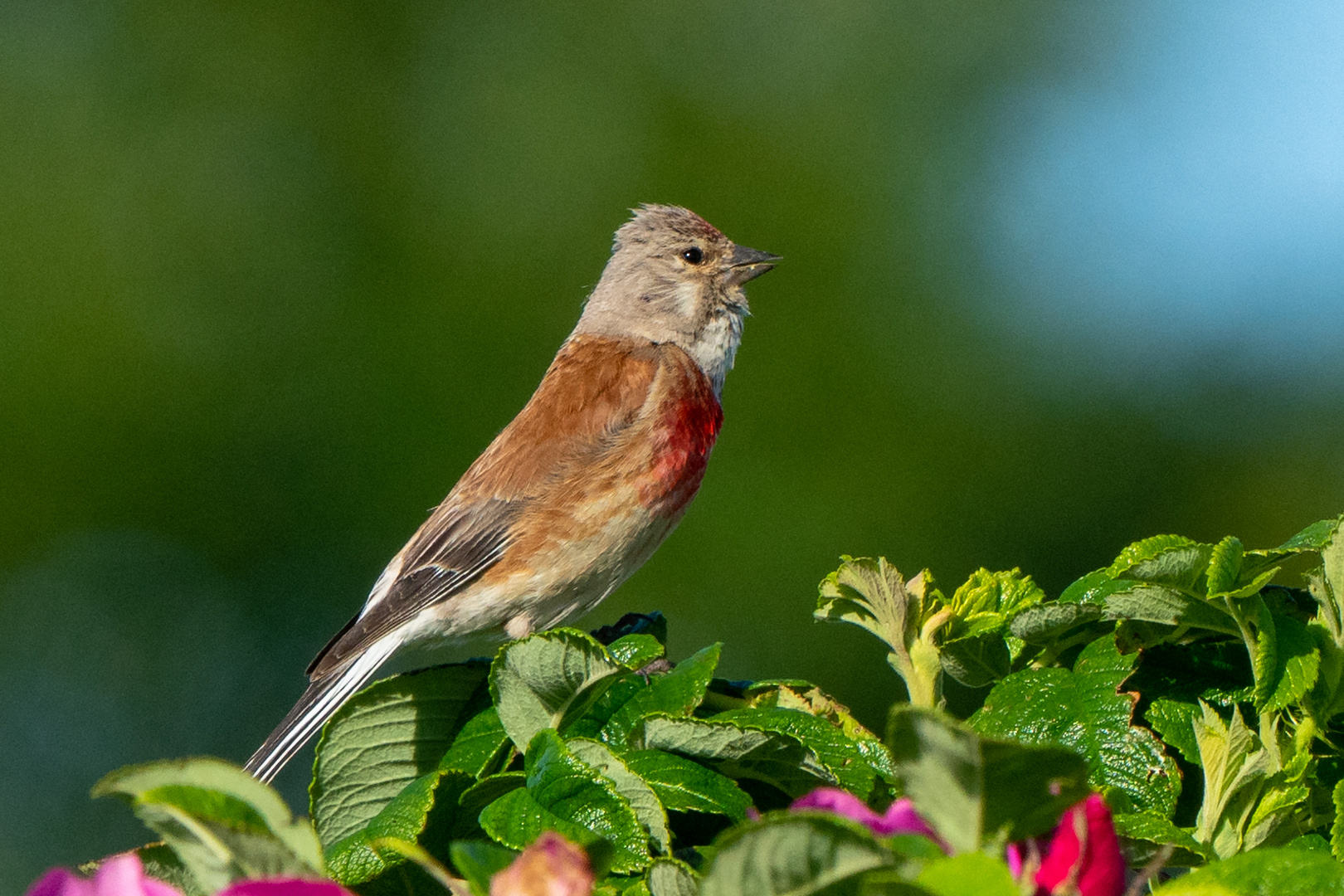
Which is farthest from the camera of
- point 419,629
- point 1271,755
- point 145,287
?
point 145,287

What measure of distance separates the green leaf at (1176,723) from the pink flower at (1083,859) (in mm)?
640

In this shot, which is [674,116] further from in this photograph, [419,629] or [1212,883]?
[1212,883]

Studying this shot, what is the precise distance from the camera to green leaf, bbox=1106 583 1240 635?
1478 millimetres

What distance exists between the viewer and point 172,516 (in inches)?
368

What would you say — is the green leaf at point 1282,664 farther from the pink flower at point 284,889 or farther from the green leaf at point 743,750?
the pink flower at point 284,889

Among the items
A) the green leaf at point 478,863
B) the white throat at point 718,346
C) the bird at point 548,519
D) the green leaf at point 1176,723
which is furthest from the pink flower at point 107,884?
the white throat at point 718,346

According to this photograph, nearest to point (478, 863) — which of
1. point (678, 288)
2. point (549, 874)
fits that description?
point (549, 874)

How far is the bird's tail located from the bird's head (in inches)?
58.1

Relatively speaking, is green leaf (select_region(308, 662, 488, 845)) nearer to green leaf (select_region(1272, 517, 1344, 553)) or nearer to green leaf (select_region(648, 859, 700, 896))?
green leaf (select_region(648, 859, 700, 896))

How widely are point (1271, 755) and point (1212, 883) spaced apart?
20.2 inches

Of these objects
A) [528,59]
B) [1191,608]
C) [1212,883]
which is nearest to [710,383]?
[1191,608]

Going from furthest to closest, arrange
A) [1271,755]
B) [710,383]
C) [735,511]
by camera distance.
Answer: [735,511] → [710,383] → [1271,755]

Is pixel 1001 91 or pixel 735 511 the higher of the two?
pixel 1001 91

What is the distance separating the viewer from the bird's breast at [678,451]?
3.96 meters
